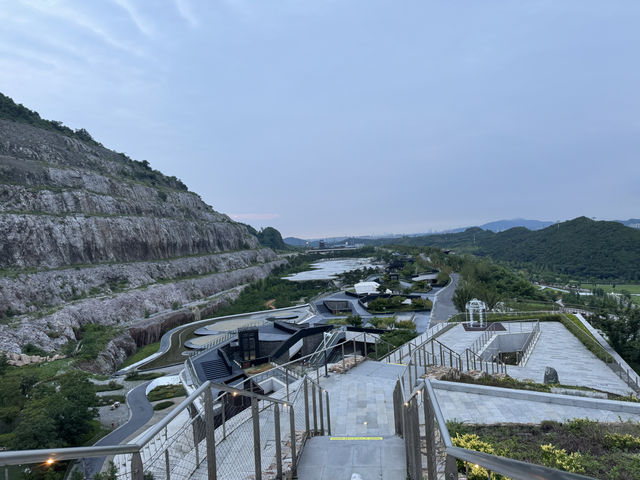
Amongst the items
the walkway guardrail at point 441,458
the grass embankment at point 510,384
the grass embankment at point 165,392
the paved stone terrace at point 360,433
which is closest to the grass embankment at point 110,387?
the grass embankment at point 165,392

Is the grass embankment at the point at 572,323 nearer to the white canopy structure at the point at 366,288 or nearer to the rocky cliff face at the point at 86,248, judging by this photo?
the white canopy structure at the point at 366,288

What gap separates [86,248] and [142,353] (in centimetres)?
2112

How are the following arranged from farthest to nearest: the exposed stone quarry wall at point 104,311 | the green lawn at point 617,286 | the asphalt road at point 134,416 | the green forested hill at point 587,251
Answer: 1. the green forested hill at point 587,251
2. the green lawn at point 617,286
3. the exposed stone quarry wall at point 104,311
4. the asphalt road at point 134,416

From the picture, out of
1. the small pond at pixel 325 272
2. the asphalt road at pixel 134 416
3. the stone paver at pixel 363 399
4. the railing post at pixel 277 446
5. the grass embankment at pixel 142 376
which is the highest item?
the railing post at pixel 277 446

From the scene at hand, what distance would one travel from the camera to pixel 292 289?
176 ft

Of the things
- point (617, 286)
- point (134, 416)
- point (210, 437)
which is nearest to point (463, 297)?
point (134, 416)

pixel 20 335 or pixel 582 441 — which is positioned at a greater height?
pixel 582 441

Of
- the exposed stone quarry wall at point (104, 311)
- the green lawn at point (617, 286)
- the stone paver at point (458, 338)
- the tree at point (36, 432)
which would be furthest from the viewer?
the green lawn at point (617, 286)

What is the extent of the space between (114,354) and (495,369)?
99.0ft

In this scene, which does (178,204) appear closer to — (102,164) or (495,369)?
(102,164)

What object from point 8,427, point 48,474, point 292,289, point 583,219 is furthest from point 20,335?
point 583,219

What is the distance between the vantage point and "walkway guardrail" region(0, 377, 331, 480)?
233 cm

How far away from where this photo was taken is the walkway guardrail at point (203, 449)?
91.7 inches

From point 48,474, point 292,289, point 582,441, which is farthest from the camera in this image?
point 292,289
